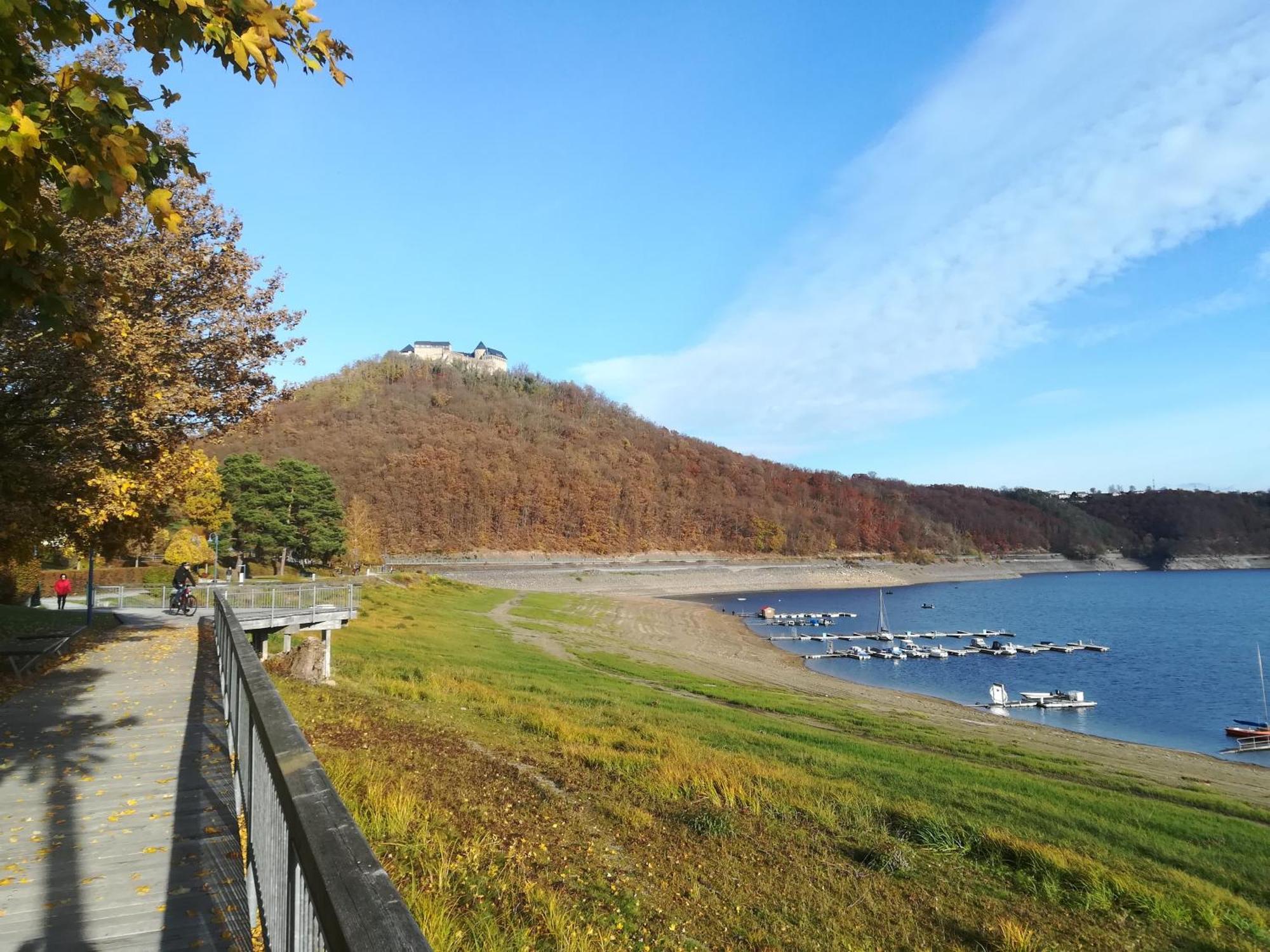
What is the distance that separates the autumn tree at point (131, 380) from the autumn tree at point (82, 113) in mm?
5119

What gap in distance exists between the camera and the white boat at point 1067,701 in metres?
33.3

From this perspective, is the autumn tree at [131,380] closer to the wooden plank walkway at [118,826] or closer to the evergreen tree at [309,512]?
the wooden plank walkway at [118,826]

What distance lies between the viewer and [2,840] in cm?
567

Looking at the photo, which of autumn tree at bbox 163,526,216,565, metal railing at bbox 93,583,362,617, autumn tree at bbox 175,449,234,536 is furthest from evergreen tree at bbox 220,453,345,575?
metal railing at bbox 93,583,362,617

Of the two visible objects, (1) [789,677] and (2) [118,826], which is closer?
(2) [118,826]

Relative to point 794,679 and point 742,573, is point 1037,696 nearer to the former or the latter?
point 794,679

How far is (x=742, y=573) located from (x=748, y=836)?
4675 inches

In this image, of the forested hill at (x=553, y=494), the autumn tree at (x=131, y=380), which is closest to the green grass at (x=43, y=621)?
the autumn tree at (x=131, y=380)

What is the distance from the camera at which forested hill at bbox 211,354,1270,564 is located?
447 feet

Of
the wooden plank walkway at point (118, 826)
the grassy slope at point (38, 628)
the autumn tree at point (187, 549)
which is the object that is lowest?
the wooden plank walkway at point (118, 826)

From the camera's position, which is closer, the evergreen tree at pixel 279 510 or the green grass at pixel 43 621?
the green grass at pixel 43 621

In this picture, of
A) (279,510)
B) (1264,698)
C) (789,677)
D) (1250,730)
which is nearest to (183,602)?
(789,677)

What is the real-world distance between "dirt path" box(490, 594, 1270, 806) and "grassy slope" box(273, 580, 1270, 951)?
4.43m

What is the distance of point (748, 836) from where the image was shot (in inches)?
348
